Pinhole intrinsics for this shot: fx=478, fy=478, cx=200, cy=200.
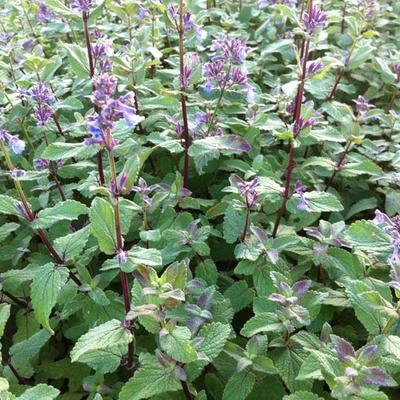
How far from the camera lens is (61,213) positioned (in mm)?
2090

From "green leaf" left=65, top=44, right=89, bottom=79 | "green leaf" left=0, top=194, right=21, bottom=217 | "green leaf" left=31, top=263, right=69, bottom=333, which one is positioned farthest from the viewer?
"green leaf" left=65, top=44, right=89, bottom=79

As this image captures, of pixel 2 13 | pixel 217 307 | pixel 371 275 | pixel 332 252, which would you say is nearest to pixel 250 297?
pixel 217 307

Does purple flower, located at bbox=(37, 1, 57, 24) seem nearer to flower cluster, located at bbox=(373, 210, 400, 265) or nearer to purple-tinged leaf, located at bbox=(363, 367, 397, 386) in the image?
flower cluster, located at bbox=(373, 210, 400, 265)

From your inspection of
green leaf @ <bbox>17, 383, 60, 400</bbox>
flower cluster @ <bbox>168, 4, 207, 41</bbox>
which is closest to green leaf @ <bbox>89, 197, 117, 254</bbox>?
green leaf @ <bbox>17, 383, 60, 400</bbox>

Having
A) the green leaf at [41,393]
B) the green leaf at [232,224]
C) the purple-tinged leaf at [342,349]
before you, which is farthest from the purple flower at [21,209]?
the purple-tinged leaf at [342,349]

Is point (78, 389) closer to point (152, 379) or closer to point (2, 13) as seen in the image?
point (152, 379)

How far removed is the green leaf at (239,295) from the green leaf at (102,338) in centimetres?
68

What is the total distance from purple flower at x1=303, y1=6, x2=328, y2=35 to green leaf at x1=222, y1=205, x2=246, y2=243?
3.13 ft

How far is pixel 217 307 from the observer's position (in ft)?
7.07

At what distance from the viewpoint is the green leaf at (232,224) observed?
2.42m

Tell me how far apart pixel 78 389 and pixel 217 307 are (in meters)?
0.83

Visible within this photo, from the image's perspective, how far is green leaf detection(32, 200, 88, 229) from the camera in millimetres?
2064

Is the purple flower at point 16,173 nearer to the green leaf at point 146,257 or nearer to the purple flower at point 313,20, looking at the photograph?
the green leaf at point 146,257

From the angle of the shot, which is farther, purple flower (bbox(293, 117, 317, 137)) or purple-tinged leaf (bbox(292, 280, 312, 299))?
purple flower (bbox(293, 117, 317, 137))
